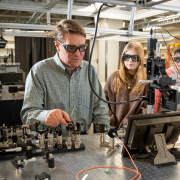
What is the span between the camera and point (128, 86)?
90.0 inches

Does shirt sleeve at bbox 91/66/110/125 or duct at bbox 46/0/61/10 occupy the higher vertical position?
duct at bbox 46/0/61/10

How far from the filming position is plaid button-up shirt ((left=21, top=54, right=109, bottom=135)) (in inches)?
59.6

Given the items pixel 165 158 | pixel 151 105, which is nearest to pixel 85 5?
pixel 151 105

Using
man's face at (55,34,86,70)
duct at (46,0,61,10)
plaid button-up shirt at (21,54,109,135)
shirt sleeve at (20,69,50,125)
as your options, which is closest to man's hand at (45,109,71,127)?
shirt sleeve at (20,69,50,125)

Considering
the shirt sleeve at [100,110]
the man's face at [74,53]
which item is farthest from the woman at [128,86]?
the man's face at [74,53]

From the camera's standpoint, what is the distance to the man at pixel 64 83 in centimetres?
148

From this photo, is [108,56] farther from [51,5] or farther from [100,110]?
[100,110]

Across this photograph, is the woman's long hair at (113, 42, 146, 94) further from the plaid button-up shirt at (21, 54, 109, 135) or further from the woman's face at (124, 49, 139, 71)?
the plaid button-up shirt at (21, 54, 109, 135)

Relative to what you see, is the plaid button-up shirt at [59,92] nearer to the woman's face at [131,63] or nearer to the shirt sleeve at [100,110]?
the shirt sleeve at [100,110]

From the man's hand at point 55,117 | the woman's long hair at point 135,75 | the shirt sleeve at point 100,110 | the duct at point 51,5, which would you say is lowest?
the shirt sleeve at point 100,110

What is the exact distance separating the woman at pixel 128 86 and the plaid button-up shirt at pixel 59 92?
541 mm

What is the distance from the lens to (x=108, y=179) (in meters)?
0.89

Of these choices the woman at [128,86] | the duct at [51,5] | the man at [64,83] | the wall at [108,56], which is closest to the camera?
the man at [64,83]

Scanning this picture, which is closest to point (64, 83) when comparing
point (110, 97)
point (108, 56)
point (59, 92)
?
point (59, 92)
